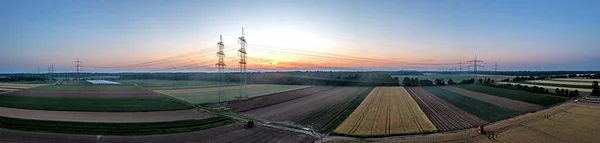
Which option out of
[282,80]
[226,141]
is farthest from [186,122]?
[282,80]

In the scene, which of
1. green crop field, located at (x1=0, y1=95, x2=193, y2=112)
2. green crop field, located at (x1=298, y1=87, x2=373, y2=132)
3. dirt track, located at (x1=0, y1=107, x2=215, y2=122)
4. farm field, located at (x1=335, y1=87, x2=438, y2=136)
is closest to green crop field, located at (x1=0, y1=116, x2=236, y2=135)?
dirt track, located at (x1=0, y1=107, x2=215, y2=122)

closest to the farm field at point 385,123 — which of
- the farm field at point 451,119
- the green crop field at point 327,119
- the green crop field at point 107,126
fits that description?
the green crop field at point 327,119

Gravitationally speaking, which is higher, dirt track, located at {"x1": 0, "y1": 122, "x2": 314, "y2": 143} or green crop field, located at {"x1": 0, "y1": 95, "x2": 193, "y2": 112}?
green crop field, located at {"x1": 0, "y1": 95, "x2": 193, "y2": 112}

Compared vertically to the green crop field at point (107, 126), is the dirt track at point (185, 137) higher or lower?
lower

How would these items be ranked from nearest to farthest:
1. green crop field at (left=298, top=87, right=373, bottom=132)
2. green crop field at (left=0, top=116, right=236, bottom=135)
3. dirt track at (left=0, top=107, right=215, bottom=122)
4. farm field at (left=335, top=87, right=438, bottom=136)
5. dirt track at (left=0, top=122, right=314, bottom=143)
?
dirt track at (left=0, top=122, right=314, bottom=143) → green crop field at (left=0, top=116, right=236, bottom=135) → farm field at (left=335, top=87, right=438, bottom=136) → green crop field at (left=298, top=87, right=373, bottom=132) → dirt track at (left=0, top=107, right=215, bottom=122)

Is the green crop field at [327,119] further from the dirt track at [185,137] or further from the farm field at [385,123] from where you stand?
the dirt track at [185,137]

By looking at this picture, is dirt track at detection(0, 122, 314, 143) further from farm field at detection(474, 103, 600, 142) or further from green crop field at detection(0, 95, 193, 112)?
farm field at detection(474, 103, 600, 142)
